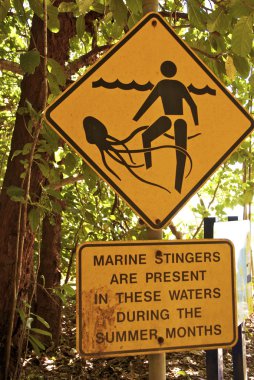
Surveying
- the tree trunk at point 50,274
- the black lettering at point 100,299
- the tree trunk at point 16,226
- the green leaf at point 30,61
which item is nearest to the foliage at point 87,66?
the green leaf at point 30,61

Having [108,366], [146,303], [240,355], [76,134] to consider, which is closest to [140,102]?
[76,134]

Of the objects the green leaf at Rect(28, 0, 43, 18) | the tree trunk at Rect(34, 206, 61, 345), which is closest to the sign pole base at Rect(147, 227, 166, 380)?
the green leaf at Rect(28, 0, 43, 18)

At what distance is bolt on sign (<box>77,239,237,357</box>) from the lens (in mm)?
1829

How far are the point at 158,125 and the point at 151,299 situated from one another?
26.0 inches

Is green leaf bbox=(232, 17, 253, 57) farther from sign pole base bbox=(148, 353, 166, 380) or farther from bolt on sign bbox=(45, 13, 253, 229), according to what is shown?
sign pole base bbox=(148, 353, 166, 380)

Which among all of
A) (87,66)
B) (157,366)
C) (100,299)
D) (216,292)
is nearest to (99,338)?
(100,299)

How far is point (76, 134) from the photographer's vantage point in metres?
1.91

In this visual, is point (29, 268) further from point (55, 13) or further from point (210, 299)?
point (210, 299)

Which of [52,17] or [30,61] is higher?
[52,17]

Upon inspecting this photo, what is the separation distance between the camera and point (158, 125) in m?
1.95

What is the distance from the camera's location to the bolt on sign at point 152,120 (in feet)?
6.26

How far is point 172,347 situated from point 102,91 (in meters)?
1.00

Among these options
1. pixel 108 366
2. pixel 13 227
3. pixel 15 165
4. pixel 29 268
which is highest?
pixel 15 165

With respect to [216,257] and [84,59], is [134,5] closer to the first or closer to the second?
[216,257]
